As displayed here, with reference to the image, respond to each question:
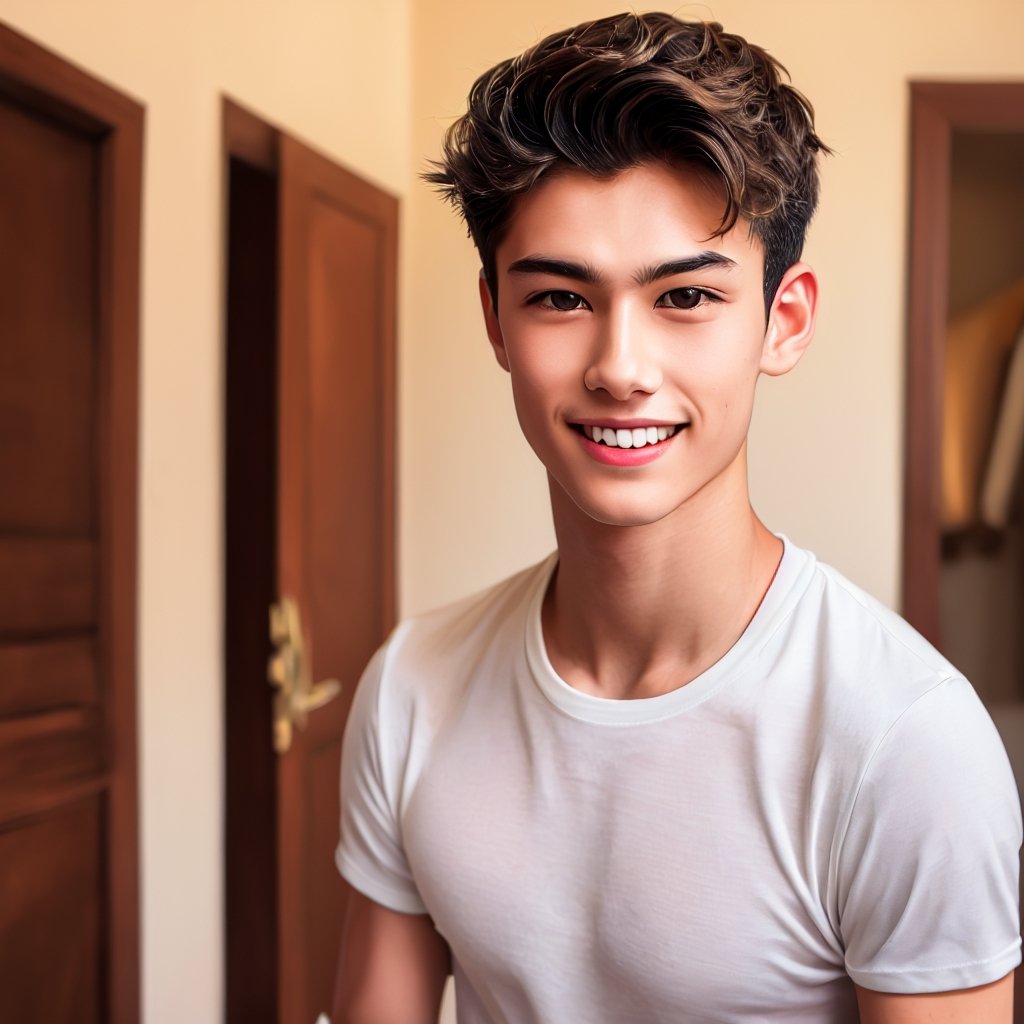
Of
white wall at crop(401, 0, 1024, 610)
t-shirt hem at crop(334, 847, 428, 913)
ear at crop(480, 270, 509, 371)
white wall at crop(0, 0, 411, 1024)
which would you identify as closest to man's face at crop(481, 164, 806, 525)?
ear at crop(480, 270, 509, 371)

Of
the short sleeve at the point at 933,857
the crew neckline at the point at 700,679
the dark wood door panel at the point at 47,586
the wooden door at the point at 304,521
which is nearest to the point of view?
the short sleeve at the point at 933,857

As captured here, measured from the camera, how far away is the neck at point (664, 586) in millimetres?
1062

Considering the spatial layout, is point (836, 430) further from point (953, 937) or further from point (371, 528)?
point (953, 937)

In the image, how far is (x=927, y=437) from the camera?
3277 mm

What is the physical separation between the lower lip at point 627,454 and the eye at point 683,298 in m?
0.11

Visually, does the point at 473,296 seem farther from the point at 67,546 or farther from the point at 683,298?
the point at 683,298

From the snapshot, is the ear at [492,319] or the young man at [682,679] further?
the ear at [492,319]

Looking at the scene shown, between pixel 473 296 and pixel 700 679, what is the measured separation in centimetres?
257

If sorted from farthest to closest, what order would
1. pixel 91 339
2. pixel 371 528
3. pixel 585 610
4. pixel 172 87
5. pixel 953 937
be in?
pixel 371 528 → pixel 172 87 → pixel 91 339 → pixel 585 610 → pixel 953 937

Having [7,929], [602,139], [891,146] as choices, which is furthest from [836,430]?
[602,139]

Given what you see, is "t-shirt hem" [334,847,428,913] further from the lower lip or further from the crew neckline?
the lower lip

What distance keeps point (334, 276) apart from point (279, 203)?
12.5 inches

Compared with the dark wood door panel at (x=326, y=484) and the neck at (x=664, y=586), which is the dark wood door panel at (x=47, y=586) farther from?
the neck at (x=664, y=586)

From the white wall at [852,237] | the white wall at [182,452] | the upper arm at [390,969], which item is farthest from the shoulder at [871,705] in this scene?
the white wall at [852,237]
